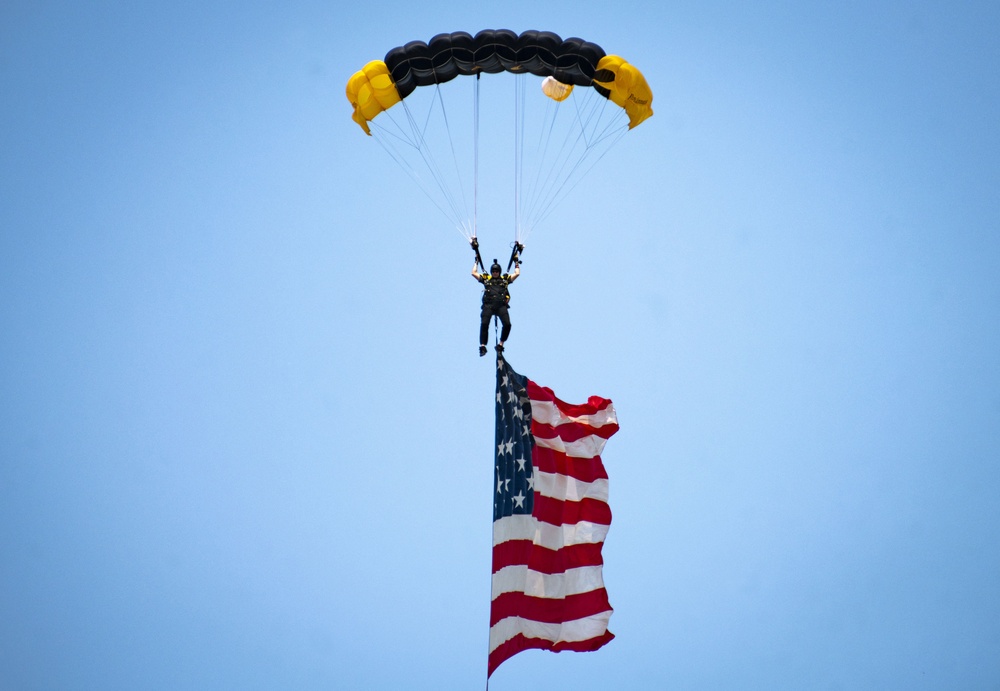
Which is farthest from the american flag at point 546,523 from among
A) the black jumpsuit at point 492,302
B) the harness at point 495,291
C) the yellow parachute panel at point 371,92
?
the yellow parachute panel at point 371,92

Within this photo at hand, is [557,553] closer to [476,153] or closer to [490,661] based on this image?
[490,661]

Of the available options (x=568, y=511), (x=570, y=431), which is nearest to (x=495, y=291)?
(x=570, y=431)

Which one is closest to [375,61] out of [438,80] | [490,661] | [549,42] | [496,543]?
[438,80]

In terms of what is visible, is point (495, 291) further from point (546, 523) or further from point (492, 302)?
point (546, 523)

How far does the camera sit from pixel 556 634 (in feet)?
107

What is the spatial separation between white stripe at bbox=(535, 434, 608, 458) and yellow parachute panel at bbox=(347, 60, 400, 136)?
22.8 ft

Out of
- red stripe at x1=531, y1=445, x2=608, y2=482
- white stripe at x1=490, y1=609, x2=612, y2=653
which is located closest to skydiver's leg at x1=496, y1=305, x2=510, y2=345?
red stripe at x1=531, y1=445, x2=608, y2=482

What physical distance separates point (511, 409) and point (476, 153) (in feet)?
16.0

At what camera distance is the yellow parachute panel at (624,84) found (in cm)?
3312

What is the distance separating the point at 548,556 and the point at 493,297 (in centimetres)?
515

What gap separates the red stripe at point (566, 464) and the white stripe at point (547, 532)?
0.95 meters

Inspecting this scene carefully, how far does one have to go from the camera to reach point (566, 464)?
3384 centimetres

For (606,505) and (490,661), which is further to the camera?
(606,505)

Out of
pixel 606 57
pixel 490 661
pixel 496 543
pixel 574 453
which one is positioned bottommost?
pixel 490 661
